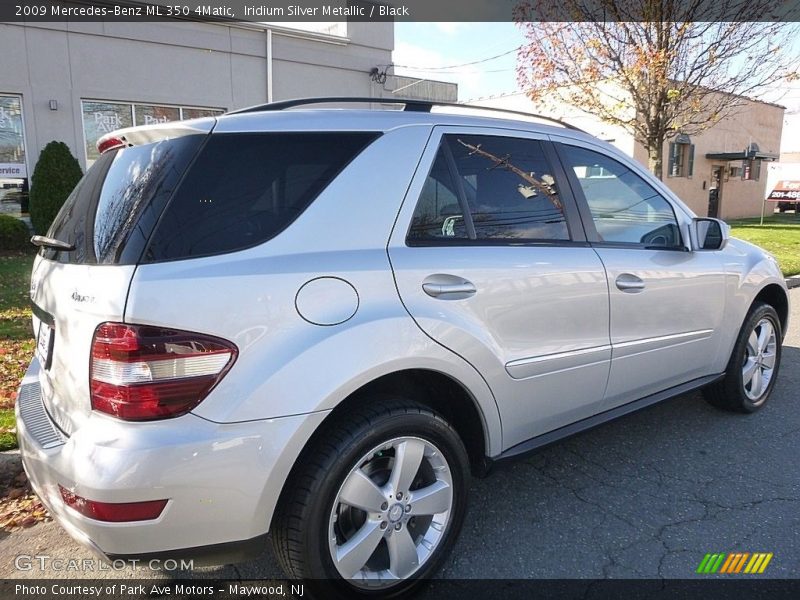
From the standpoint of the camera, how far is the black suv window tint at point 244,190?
1.91m

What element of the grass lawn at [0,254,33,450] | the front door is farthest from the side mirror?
the grass lawn at [0,254,33,450]

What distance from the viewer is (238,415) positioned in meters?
1.84

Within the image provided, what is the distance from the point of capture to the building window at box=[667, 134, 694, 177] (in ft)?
70.6

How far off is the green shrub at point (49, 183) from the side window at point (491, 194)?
34.0 ft

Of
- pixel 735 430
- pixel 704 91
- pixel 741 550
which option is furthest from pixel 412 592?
pixel 704 91

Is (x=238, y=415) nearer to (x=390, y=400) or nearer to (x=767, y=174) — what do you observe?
(x=390, y=400)

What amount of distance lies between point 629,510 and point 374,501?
59.7 inches

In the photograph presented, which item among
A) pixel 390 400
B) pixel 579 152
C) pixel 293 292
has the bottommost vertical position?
pixel 390 400

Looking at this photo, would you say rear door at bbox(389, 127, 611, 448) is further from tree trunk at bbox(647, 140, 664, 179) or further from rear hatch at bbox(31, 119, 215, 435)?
tree trunk at bbox(647, 140, 664, 179)

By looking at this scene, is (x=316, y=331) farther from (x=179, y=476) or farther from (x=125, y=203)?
(x=125, y=203)

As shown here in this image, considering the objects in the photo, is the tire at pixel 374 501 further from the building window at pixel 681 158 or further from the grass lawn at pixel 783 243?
the building window at pixel 681 158

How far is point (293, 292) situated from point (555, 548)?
5.64ft

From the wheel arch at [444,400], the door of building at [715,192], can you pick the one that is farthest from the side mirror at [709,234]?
the door of building at [715,192]

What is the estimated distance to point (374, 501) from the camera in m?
Answer: 2.18
